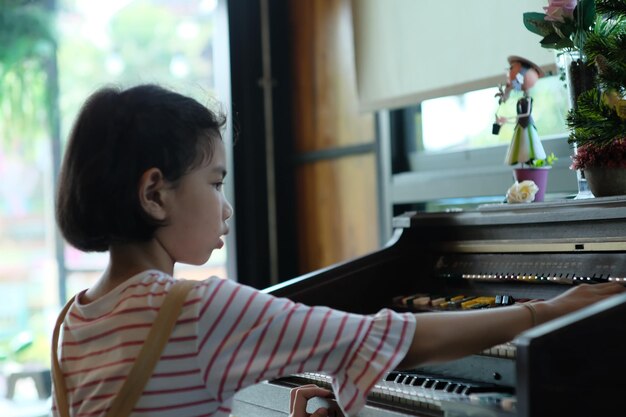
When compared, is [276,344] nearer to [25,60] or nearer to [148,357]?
[148,357]

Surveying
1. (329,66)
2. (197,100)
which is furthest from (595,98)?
(329,66)

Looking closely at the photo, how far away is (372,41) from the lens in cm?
324

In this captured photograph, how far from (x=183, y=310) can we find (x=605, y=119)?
102cm

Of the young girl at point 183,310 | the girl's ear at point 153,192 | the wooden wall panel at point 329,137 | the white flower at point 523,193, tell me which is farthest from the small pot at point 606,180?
the wooden wall panel at point 329,137

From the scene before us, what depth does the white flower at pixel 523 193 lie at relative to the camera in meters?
1.93

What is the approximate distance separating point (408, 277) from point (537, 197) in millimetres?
391

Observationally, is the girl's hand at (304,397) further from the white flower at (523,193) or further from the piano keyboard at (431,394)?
the white flower at (523,193)

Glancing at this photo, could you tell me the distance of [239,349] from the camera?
1100 millimetres

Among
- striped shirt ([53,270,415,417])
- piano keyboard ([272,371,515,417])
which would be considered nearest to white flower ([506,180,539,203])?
piano keyboard ([272,371,515,417])

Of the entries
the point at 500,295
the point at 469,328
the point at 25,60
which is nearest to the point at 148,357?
the point at 469,328

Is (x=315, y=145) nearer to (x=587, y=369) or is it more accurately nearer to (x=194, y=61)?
(x=194, y=61)

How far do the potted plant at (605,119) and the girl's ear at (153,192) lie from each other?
3.11 feet

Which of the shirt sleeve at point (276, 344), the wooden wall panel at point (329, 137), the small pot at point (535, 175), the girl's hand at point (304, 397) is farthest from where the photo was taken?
the wooden wall panel at point (329, 137)

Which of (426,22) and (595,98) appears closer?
(595,98)
